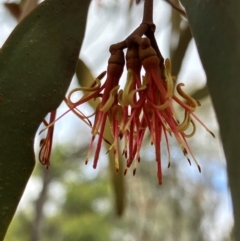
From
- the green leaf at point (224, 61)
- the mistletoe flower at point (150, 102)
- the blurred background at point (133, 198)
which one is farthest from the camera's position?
the blurred background at point (133, 198)

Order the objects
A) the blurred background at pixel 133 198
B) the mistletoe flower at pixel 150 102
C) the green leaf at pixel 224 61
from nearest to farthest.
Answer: the green leaf at pixel 224 61 → the mistletoe flower at pixel 150 102 → the blurred background at pixel 133 198

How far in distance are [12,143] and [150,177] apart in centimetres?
152

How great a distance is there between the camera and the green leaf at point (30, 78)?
0.31 m

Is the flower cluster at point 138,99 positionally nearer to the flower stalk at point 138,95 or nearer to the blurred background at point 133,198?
the flower stalk at point 138,95

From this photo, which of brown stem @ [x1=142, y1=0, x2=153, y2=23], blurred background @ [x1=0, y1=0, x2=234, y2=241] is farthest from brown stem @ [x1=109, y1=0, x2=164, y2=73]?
blurred background @ [x1=0, y1=0, x2=234, y2=241]

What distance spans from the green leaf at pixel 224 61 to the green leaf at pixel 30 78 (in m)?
0.09

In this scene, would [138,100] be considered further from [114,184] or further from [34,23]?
[114,184]

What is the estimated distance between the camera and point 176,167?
1.74m

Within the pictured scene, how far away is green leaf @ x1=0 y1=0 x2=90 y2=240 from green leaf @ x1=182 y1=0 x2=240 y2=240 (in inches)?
3.5

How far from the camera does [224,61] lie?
0.98 feet

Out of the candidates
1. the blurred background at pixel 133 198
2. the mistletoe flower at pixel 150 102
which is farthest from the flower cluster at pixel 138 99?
the blurred background at pixel 133 198

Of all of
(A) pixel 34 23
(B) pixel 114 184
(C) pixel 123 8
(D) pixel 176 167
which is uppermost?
(C) pixel 123 8

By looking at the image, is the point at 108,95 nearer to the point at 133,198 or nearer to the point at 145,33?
the point at 145,33

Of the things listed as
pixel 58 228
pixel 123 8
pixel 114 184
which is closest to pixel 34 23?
pixel 114 184
